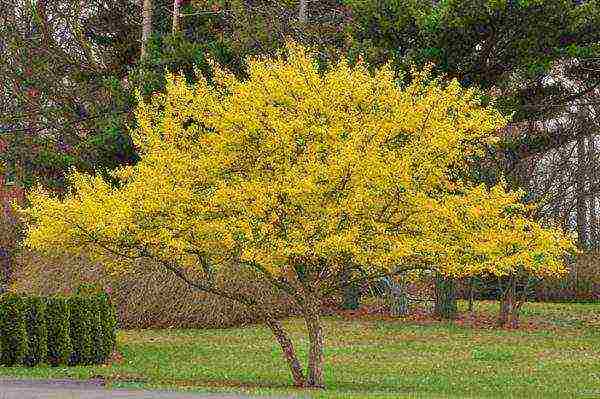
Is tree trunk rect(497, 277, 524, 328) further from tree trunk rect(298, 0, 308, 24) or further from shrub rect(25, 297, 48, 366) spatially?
shrub rect(25, 297, 48, 366)

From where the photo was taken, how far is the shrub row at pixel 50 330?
58.4 feet

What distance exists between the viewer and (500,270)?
15.2m

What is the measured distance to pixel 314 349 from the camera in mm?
15336

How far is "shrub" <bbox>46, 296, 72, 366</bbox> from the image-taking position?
18.1m

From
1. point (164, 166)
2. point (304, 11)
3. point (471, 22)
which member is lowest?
point (164, 166)

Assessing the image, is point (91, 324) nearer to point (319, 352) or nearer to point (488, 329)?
point (319, 352)

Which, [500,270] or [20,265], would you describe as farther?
[20,265]

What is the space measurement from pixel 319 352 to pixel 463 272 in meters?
2.28

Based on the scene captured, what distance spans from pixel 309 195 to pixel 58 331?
6081 mm

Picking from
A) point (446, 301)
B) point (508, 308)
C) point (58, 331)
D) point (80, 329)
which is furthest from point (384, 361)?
point (446, 301)

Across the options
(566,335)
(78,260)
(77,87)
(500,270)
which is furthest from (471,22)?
(77,87)

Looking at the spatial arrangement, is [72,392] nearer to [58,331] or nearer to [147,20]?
[58,331]

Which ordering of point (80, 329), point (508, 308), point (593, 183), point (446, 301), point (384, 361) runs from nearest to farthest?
point (80, 329) < point (384, 361) < point (508, 308) < point (446, 301) < point (593, 183)

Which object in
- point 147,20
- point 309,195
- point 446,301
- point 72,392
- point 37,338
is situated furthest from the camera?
point 147,20
